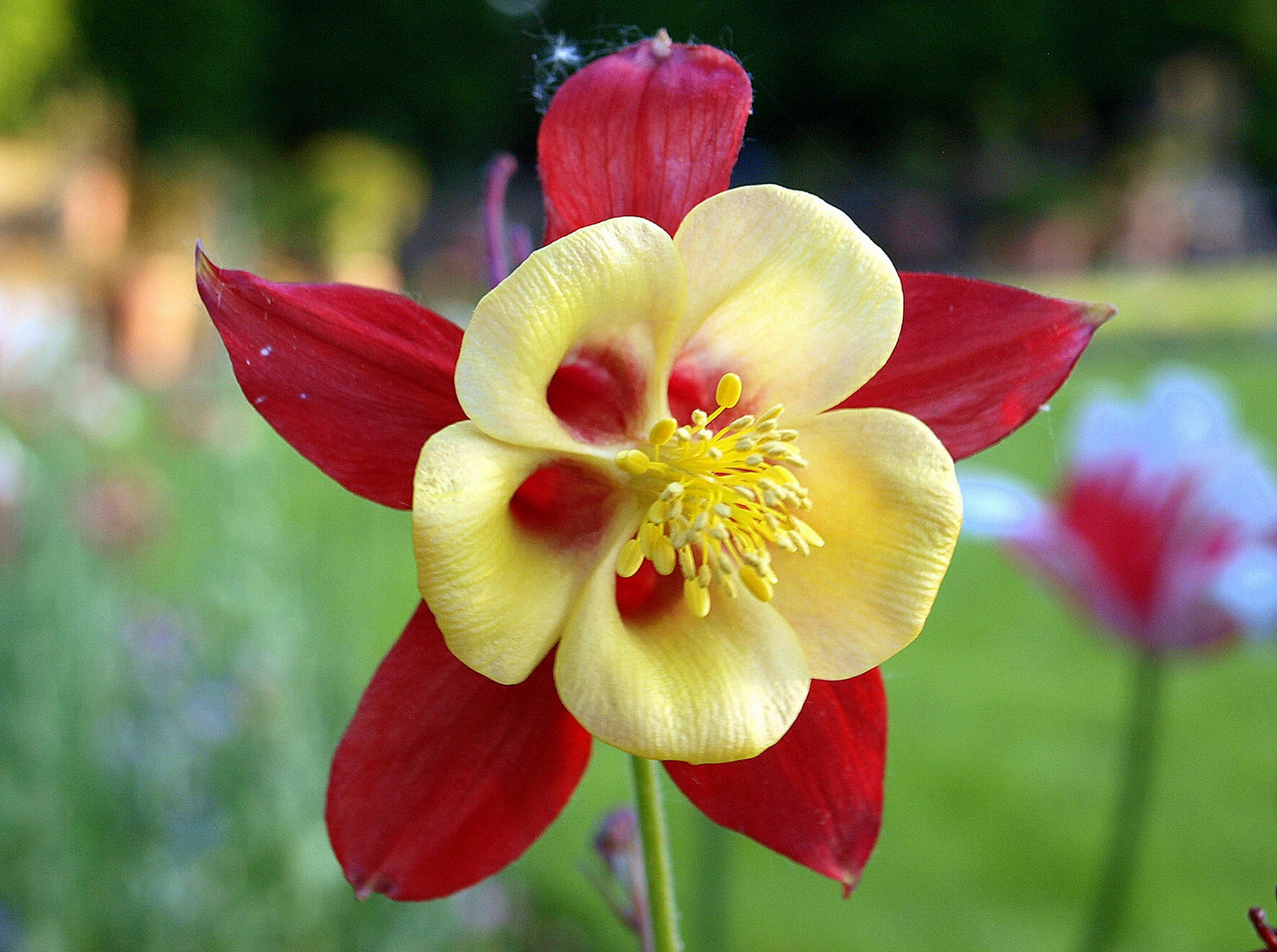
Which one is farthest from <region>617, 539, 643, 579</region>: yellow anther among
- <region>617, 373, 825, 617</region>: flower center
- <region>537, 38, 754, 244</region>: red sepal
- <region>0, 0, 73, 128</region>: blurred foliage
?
A: <region>0, 0, 73, 128</region>: blurred foliage

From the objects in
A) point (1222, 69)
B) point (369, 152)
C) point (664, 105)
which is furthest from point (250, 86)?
point (664, 105)

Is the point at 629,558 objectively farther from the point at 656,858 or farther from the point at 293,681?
the point at 293,681

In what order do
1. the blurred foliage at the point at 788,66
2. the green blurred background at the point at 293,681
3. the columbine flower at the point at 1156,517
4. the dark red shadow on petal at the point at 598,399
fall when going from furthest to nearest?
1. the blurred foliage at the point at 788,66
2. the green blurred background at the point at 293,681
3. the columbine flower at the point at 1156,517
4. the dark red shadow on petal at the point at 598,399

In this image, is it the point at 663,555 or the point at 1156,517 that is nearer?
the point at 663,555

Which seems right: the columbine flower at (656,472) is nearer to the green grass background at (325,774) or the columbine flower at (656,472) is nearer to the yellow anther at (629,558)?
the yellow anther at (629,558)

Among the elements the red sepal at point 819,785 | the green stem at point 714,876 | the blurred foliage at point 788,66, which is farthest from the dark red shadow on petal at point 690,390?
the blurred foliage at point 788,66

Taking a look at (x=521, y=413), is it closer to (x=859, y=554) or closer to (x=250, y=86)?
(x=859, y=554)

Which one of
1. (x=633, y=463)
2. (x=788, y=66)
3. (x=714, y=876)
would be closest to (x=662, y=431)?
(x=633, y=463)
